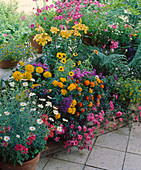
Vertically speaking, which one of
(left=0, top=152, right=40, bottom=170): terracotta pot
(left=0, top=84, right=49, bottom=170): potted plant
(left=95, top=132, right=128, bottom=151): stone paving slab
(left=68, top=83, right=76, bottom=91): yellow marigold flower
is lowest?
(left=95, top=132, right=128, bottom=151): stone paving slab

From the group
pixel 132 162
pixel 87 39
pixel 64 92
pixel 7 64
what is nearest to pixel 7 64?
pixel 7 64

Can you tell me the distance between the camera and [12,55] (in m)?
3.52

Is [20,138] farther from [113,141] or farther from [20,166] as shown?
[113,141]

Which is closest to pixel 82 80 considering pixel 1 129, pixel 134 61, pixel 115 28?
pixel 1 129

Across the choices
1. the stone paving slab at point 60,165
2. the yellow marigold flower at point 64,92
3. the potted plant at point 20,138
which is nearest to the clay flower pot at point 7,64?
the yellow marigold flower at point 64,92

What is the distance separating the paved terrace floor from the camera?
2643 mm

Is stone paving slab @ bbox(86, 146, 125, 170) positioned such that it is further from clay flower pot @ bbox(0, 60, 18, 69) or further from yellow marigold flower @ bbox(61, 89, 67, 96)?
clay flower pot @ bbox(0, 60, 18, 69)

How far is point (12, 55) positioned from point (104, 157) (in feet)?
6.34

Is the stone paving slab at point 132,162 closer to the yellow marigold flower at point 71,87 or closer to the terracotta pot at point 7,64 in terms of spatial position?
the yellow marigold flower at point 71,87

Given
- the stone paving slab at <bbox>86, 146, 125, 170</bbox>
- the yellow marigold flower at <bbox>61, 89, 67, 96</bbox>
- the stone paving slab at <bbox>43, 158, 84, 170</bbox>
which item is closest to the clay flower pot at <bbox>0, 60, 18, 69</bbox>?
the yellow marigold flower at <bbox>61, 89, 67, 96</bbox>

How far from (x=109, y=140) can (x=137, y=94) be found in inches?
30.7

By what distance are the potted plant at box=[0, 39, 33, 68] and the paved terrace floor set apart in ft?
5.14

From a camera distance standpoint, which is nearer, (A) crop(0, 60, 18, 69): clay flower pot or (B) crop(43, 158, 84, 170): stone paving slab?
(B) crop(43, 158, 84, 170): stone paving slab

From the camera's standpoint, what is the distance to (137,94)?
3395 millimetres
